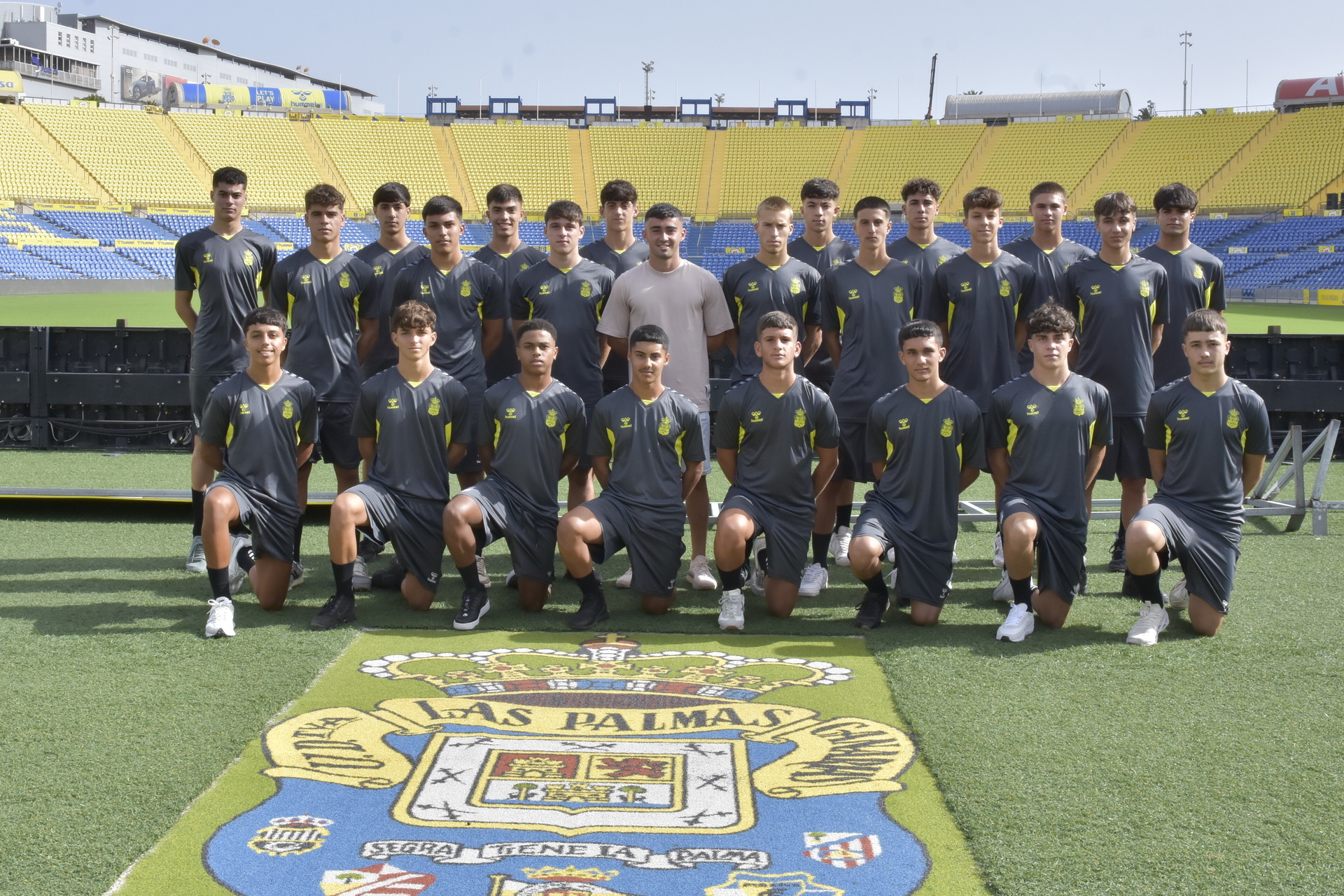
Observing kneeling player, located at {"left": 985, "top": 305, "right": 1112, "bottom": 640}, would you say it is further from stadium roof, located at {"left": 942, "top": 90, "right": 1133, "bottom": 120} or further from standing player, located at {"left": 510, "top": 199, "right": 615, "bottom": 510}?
stadium roof, located at {"left": 942, "top": 90, "right": 1133, "bottom": 120}

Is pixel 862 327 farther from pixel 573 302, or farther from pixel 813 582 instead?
pixel 573 302

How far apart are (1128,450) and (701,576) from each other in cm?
243

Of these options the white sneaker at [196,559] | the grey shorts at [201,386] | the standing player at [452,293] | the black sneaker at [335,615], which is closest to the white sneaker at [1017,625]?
the standing player at [452,293]

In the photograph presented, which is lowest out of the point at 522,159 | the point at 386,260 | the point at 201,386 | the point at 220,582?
the point at 220,582

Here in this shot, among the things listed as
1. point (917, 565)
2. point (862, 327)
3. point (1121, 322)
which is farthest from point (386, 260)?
point (1121, 322)

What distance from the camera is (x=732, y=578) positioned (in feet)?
17.9

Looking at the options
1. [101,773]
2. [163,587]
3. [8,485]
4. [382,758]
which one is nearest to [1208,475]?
[382,758]

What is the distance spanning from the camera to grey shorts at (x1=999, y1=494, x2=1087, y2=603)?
524 cm

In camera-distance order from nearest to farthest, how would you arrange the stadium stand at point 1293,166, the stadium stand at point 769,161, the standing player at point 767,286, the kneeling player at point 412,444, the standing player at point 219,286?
1. the kneeling player at point 412,444
2. the standing player at point 767,286
3. the standing player at point 219,286
4. the stadium stand at point 1293,166
5. the stadium stand at point 769,161

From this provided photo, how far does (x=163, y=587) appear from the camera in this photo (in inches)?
237

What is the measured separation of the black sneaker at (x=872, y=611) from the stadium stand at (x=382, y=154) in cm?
4234

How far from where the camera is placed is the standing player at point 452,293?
6.19 meters

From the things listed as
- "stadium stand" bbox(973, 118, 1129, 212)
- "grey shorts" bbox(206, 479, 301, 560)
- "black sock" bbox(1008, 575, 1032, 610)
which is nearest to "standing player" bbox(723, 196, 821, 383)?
"black sock" bbox(1008, 575, 1032, 610)

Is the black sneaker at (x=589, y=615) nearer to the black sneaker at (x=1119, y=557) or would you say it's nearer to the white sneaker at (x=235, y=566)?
the white sneaker at (x=235, y=566)
